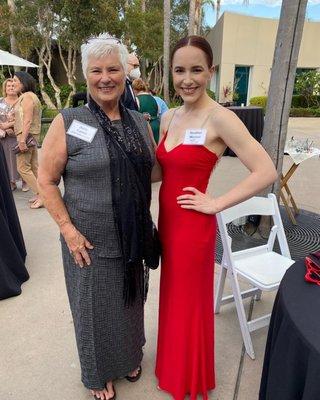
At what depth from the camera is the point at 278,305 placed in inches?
57.4

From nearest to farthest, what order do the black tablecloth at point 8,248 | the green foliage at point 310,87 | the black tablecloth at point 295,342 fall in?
1. the black tablecloth at point 295,342
2. the black tablecloth at point 8,248
3. the green foliage at point 310,87

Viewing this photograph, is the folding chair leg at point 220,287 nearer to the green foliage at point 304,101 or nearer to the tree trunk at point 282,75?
the tree trunk at point 282,75

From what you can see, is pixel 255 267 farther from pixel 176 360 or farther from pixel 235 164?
pixel 235 164

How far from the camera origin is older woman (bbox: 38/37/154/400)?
4.94 ft

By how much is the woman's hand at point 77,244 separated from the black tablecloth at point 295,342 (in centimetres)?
88

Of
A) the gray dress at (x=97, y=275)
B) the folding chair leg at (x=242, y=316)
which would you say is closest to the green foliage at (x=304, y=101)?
the folding chair leg at (x=242, y=316)

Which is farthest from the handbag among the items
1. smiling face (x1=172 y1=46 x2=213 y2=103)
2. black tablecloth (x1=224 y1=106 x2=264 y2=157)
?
black tablecloth (x1=224 y1=106 x2=264 y2=157)

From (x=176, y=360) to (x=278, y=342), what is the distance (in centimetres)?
73

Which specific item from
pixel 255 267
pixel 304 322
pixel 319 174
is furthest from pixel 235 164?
pixel 304 322

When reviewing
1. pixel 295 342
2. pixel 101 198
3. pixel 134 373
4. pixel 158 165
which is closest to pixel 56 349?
pixel 134 373

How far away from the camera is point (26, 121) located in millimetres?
4805

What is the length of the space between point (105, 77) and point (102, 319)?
117 cm

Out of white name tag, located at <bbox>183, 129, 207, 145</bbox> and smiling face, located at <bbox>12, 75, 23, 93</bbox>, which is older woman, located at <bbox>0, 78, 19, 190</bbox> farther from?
white name tag, located at <bbox>183, 129, 207, 145</bbox>

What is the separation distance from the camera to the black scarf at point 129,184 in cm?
153
